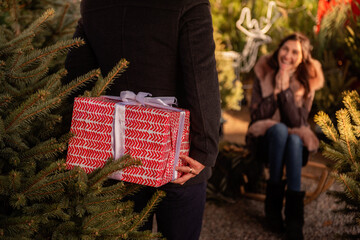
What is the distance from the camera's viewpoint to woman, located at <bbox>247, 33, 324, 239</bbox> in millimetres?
3354

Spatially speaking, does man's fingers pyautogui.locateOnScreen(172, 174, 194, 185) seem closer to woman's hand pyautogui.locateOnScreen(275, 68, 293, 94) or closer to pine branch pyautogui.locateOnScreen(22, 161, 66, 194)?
pine branch pyautogui.locateOnScreen(22, 161, 66, 194)

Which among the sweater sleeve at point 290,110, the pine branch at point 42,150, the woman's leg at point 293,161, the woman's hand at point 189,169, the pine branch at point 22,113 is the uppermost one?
the pine branch at point 22,113

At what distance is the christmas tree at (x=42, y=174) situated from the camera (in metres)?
1.12

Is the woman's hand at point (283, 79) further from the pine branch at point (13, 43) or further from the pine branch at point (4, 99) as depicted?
the pine branch at point (4, 99)

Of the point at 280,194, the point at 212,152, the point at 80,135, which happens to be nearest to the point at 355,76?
the point at 280,194

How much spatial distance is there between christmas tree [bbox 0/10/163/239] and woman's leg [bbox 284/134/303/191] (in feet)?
7.26

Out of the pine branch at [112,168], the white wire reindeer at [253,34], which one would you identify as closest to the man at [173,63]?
the pine branch at [112,168]

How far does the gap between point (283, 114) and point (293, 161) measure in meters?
0.46

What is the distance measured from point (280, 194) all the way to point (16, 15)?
2439 millimetres

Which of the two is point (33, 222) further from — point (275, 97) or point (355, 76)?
point (355, 76)

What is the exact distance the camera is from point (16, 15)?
2035 millimetres

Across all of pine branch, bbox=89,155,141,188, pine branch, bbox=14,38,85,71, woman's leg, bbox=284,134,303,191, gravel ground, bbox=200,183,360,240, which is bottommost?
gravel ground, bbox=200,183,360,240

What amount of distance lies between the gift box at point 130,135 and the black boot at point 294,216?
208 centimetres

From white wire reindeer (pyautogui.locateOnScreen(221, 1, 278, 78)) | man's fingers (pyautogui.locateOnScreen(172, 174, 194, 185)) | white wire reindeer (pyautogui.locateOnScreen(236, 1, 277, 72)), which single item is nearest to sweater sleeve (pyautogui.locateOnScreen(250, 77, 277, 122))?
man's fingers (pyautogui.locateOnScreen(172, 174, 194, 185))
